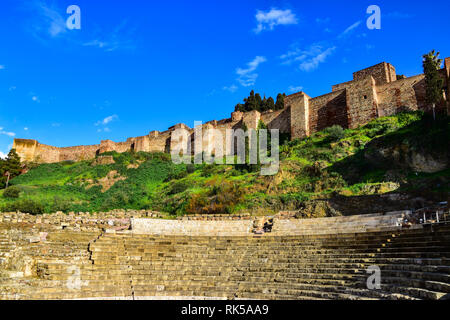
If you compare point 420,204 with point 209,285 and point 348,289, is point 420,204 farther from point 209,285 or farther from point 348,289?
point 209,285

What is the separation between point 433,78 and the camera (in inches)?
875

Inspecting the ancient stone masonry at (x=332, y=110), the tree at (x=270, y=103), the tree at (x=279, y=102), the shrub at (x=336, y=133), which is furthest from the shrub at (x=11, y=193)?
the tree at (x=279, y=102)

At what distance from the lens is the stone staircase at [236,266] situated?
8.82 metres

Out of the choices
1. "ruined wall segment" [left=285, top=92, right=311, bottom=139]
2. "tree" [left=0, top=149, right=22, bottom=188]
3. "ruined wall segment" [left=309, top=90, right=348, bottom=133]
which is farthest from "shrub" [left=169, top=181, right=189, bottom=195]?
"tree" [left=0, top=149, right=22, bottom=188]

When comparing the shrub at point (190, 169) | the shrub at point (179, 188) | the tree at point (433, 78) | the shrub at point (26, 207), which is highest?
the tree at point (433, 78)

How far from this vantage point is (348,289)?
8992mm

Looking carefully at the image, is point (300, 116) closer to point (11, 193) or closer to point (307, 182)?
point (307, 182)

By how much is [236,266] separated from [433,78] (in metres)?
18.1

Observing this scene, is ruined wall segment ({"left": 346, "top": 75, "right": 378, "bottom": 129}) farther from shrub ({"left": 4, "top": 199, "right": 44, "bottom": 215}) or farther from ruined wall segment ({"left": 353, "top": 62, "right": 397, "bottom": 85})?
shrub ({"left": 4, "top": 199, "right": 44, "bottom": 215})

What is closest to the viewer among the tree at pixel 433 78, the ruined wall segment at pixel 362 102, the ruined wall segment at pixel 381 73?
the tree at pixel 433 78

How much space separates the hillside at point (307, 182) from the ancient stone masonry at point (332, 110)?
137cm

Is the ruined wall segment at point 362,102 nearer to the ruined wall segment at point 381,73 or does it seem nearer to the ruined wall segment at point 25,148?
the ruined wall segment at point 381,73
